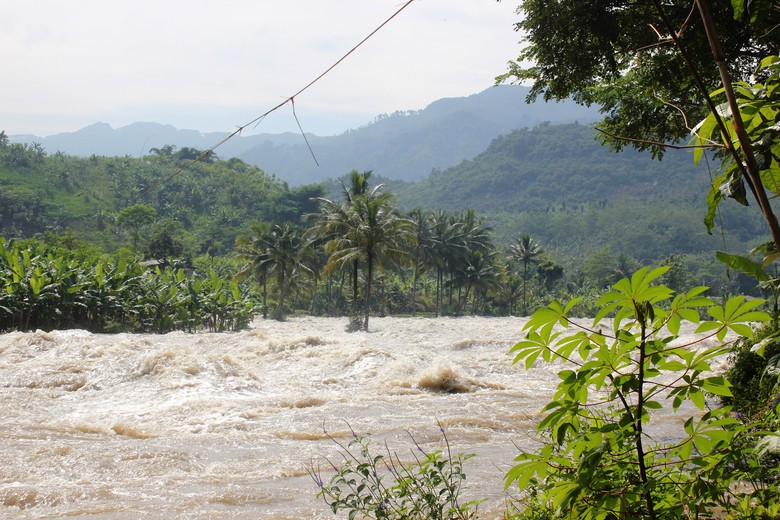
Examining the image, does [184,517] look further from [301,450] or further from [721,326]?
[721,326]

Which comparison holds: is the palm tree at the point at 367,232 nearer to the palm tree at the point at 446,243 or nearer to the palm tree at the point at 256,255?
the palm tree at the point at 256,255

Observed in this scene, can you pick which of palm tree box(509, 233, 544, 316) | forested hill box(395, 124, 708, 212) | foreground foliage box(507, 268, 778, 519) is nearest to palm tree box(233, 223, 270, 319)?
palm tree box(509, 233, 544, 316)

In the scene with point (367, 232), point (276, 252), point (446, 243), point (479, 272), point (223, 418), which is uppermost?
point (367, 232)

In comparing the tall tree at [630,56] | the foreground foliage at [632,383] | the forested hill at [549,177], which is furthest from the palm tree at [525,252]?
the forested hill at [549,177]

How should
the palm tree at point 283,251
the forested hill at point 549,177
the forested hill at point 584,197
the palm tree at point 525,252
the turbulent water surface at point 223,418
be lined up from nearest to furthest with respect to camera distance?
1. the turbulent water surface at point 223,418
2. the palm tree at point 283,251
3. the palm tree at point 525,252
4. the forested hill at point 584,197
5. the forested hill at point 549,177

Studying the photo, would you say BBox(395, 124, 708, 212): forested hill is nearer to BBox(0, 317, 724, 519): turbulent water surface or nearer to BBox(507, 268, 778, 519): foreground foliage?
BBox(0, 317, 724, 519): turbulent water surface

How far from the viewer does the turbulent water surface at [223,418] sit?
650 centimetres

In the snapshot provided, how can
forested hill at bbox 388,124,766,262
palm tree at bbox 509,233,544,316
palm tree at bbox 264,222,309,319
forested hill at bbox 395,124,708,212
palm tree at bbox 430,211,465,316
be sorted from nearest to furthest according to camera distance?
palm tree at bbox 264,222,309,319 < palm tree at bbox 430,211,465,316 < palm tree at bbox 509,233,544,316 < forested hill at bbox 388,124,766,262 < forested hill at bbox 395,124,708,212

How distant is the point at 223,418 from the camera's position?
10961 mm

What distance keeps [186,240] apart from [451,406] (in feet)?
187

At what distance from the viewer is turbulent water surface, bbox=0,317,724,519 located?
6.50 meters

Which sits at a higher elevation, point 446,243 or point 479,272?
point 446,243

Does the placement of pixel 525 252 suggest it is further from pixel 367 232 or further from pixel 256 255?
pixel 367 232

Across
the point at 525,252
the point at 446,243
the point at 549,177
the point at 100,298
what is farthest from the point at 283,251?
the point at 549,177
